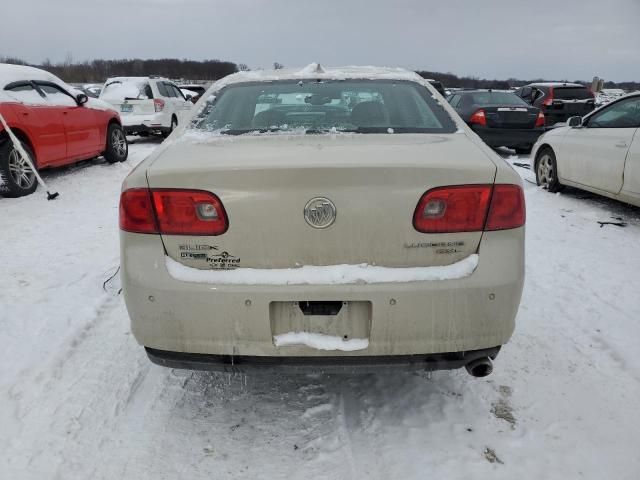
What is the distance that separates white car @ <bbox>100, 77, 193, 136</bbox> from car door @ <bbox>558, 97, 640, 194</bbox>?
32.0 feet

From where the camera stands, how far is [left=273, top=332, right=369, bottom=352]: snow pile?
6.57 feet

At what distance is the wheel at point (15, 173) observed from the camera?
20.7 feet

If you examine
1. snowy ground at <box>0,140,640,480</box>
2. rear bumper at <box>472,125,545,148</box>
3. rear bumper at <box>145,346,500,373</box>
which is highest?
rear bumper at <box>145,346,500,373</box>

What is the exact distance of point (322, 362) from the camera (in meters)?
2.04

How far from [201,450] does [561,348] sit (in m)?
2.18

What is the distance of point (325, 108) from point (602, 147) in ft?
14.7

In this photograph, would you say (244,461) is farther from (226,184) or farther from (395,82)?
(395,82)

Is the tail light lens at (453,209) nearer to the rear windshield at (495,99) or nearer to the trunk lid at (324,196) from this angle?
the trunk lid at (324,196)

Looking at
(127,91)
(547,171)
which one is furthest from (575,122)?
(127,91)

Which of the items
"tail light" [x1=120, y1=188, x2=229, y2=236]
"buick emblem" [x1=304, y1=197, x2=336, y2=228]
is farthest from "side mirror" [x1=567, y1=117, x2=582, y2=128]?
"tail light" [x1=120, y1=188, x2=229, y2=236]

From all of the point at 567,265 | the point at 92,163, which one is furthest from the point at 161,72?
the point at 567,265

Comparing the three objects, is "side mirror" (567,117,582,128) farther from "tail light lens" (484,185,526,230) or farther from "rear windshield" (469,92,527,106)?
"tail light lens" (484,185,526,230)

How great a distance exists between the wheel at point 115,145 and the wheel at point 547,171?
7488 mm

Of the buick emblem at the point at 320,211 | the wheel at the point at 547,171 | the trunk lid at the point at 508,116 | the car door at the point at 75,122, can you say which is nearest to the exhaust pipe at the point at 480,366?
the buick emblem at the point at 320,211
